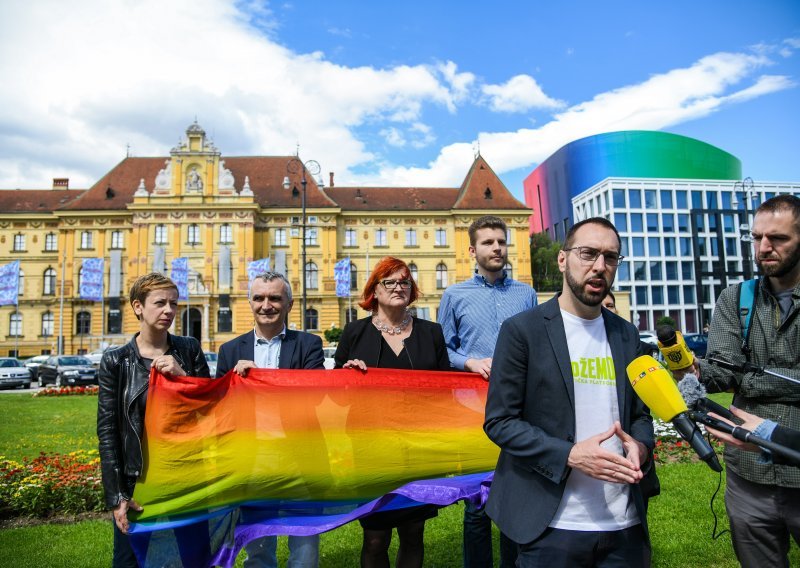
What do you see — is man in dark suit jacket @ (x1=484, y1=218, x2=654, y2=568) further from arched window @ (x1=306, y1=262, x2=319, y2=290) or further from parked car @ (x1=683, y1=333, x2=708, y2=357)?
arched window @ (x1=306, y1=262, x2=319, y2=290)

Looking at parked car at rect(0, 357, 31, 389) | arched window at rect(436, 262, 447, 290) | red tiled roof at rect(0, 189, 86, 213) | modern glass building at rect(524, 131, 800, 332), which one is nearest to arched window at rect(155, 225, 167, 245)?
red tiled roof at rect(0, 189, 86, 213)

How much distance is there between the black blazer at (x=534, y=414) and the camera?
8.27 feet

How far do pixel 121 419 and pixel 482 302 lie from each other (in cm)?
288

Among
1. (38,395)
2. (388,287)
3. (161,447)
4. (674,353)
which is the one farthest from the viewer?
(38,395)

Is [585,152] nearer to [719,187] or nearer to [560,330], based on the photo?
[719,187]

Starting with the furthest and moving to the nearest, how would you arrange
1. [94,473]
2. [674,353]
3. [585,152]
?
[585,152], [94,473], [674,353]

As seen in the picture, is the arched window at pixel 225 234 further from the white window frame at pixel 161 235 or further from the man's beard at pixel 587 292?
the man's beard at pixel 587 292

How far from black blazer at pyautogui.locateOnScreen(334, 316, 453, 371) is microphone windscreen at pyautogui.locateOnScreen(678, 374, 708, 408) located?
2281 millimetres

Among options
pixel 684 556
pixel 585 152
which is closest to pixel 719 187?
pixel 585 152

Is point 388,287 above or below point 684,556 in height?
above

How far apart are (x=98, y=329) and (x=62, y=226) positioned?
417 inches

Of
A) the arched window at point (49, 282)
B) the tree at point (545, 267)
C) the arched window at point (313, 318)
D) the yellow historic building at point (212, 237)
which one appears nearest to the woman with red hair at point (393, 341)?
the yellow historic building at point (212, 237)

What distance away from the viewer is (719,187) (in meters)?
74.9

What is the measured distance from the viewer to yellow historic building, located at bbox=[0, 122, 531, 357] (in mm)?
51969
